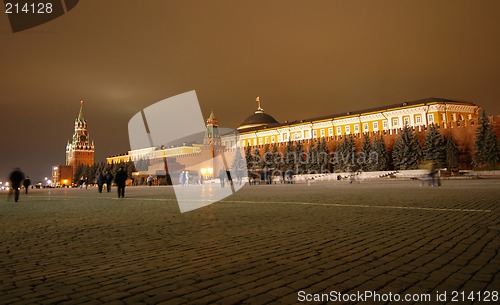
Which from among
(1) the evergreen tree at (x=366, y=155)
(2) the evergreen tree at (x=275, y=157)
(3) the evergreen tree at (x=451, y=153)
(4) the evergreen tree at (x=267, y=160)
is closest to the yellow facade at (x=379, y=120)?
(3) the evergreen tree at (x=451, y=153)

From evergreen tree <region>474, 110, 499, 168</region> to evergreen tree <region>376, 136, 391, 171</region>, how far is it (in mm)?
9294

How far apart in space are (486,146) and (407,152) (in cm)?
762

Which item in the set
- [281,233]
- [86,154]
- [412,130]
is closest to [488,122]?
[412,130]

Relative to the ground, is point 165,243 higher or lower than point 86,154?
lower

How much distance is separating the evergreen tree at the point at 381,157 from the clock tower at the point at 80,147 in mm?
94980

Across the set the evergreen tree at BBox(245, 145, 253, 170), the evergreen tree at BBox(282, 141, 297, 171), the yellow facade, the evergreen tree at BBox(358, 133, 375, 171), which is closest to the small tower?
the yellow facade

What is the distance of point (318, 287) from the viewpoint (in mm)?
2850

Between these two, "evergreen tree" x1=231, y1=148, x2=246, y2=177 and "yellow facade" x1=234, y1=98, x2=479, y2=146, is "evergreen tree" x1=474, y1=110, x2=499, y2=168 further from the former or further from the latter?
"evergreen tree" x1=231, y1=148, x2=246, y2=177

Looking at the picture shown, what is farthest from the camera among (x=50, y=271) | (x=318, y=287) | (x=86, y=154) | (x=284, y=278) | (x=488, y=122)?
(x=86, y=154)

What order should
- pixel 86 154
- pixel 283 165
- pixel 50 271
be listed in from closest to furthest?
pixel 50 271 → pixel 283 165 → pixel 86 154

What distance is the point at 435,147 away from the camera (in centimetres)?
4172

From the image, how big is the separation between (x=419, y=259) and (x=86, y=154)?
12941 centimetres

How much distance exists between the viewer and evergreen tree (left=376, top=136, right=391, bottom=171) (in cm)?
4423

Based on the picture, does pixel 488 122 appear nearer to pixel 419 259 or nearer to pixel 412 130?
pixel 412 130
